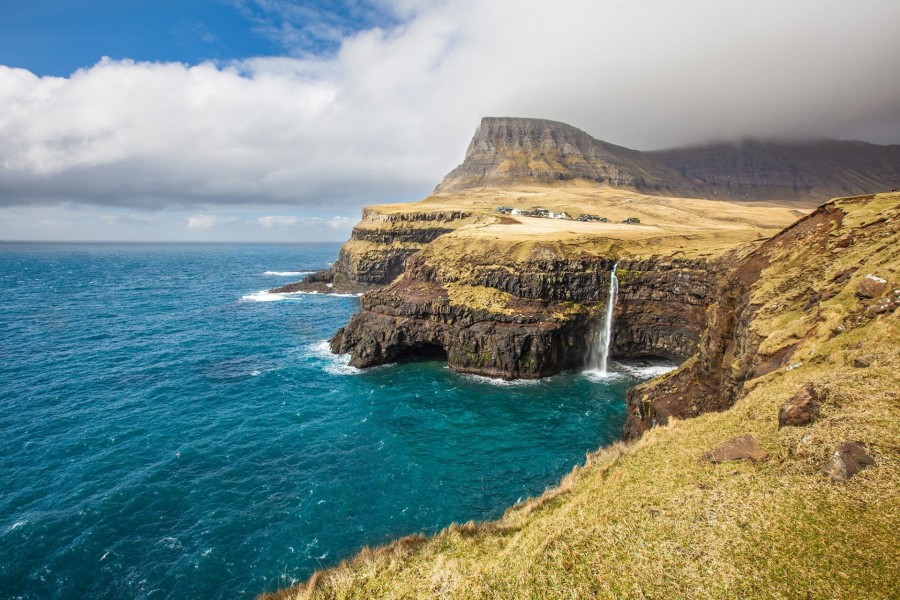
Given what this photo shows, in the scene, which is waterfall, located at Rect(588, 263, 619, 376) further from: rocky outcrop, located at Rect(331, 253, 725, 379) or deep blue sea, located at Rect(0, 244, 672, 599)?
deep blue sea, located at Rect(0, 244, 672, 599)

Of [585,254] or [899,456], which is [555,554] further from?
[585,254]

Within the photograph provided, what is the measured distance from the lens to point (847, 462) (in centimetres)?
1296

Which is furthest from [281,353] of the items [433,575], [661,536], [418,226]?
[418,226]

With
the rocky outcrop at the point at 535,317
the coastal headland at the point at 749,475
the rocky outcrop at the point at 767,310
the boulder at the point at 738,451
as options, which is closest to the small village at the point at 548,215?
the rocky outcrop at the point at 535,317

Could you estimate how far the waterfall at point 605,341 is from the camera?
5544 cm

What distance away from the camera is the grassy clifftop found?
36.0ft

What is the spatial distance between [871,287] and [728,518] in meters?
16.5

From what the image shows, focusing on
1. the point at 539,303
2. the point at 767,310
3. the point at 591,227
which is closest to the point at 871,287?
the point at 767,310

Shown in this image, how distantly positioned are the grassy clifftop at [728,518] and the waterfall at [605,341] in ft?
112

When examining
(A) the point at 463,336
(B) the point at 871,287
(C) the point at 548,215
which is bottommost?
(A) the point at 463,336

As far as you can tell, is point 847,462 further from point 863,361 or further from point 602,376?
point 602,376

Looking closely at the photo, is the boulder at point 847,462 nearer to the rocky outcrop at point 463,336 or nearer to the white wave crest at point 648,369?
the rocky outcrop at point 463,336

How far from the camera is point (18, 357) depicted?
55750 millimetres

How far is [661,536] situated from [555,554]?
340 centimetres
